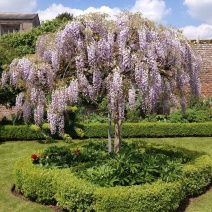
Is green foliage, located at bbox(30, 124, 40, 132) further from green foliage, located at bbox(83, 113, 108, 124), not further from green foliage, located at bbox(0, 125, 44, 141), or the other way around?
green foliage, located at bbox(83, 113, 108, 124)

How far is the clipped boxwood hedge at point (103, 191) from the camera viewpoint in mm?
7020

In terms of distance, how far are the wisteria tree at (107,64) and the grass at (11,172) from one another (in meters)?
2.04

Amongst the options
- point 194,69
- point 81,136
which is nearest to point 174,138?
point 81,136

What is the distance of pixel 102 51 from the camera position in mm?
8250

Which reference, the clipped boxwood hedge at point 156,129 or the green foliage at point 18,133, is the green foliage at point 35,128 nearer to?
the green foliage at point 18,133

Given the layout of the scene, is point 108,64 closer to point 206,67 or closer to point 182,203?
point 182,203

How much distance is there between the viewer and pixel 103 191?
7090 mm

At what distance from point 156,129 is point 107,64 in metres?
8.52

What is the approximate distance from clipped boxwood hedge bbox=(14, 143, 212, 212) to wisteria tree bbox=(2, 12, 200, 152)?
1.37m

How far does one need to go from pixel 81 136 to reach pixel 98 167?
800 centimetres

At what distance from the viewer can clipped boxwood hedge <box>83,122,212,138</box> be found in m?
16.3

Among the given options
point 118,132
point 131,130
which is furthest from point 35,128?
point 118,132

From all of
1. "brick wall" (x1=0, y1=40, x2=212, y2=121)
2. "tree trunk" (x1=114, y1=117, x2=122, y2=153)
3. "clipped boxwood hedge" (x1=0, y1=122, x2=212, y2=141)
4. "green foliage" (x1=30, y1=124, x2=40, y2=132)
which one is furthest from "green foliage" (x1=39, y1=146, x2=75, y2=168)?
"brick wall" (x1=0, y1=40, x2=212, y2=121)

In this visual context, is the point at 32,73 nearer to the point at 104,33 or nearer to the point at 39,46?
the point at 39,46
